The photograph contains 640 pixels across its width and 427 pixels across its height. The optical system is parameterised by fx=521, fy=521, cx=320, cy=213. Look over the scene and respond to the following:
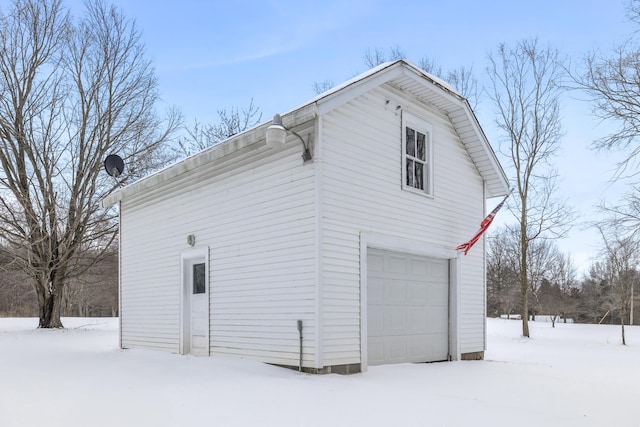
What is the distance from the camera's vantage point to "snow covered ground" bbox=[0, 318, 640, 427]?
4.79 m

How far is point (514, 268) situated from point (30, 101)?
3424cm

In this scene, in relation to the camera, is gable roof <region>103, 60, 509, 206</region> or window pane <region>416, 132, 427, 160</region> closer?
gable roof <region>103, 60, 509, 206</region>

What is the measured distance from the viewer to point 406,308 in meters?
8.91

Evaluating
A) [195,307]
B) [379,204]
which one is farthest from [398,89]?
[195,307]

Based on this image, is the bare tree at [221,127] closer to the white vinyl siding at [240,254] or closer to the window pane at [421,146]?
the white vinyl siding at [240,254]

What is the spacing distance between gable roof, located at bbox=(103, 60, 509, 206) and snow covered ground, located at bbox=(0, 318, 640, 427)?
3.36 m

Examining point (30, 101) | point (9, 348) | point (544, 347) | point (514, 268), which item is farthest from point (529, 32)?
point (514, 268)

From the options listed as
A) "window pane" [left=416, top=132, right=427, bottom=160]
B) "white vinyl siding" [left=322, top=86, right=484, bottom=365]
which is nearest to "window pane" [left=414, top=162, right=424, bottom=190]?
"window pane" [left=416, top=132, right=427, bottom=160]

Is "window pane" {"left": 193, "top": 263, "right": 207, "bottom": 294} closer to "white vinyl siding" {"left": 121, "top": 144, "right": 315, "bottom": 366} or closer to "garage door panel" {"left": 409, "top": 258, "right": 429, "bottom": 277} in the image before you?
"white vinyl siding" {"left": 121, "top": 144, "right": 315, "bottom": 366}

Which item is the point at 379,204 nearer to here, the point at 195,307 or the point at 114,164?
the point at 195,307

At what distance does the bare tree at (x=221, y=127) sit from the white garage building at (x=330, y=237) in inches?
600

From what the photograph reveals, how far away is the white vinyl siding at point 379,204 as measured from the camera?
7.32m

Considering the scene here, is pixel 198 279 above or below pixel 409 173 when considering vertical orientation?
below

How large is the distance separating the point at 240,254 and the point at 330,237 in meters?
1.87
